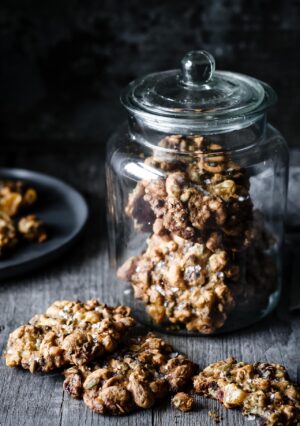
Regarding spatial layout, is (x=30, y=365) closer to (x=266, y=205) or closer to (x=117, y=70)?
(x=266, y=205)

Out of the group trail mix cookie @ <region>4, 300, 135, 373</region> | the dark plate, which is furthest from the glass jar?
the dark plate

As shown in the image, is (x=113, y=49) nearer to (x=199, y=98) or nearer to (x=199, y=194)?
(x=199, y=98)

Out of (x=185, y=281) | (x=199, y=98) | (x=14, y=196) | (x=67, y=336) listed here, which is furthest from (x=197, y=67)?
(x=14, y=196)

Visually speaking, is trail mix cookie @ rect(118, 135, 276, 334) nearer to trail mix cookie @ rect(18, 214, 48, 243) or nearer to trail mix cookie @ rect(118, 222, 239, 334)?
trail mix cookie @ rect(118, 222, 239, 334)

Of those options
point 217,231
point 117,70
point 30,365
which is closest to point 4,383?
point 30,365

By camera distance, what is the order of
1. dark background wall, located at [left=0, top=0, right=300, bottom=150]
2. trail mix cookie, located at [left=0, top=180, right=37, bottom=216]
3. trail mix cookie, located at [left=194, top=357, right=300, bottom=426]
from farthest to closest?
1. dark background wall, located at [left=0, top=0, right=300, bottom=150]
2. trail mix cookie, located at [left=0, top=180, right=37, bottom=216]
3. trail mix cookie, located at [left=194, top=357, right=300, bottom=426]
